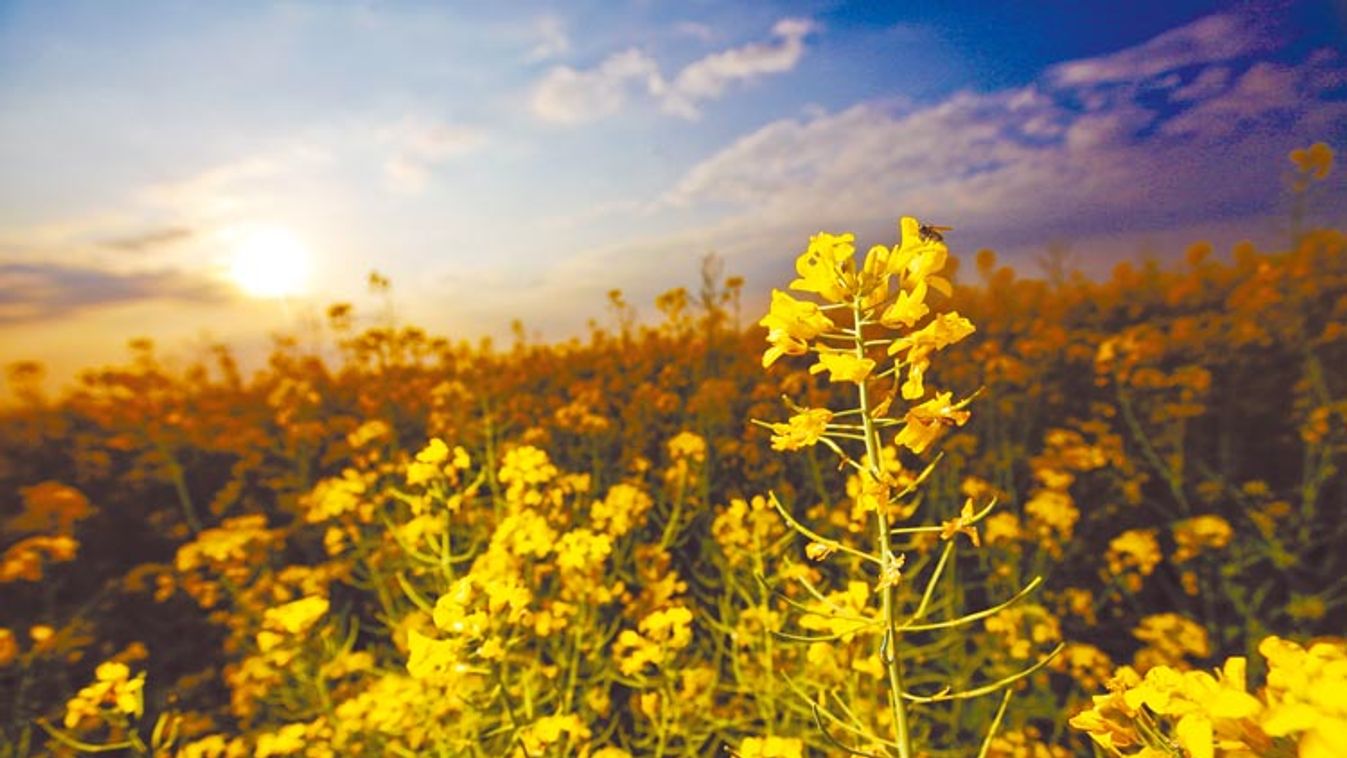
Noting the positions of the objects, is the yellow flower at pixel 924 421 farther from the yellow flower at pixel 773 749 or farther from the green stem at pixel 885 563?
the yellow flower at pixel 773 749

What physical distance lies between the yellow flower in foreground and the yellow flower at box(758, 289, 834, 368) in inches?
4.1

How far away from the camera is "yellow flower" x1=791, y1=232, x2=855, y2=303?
42.2 inches

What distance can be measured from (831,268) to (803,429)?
27 cm

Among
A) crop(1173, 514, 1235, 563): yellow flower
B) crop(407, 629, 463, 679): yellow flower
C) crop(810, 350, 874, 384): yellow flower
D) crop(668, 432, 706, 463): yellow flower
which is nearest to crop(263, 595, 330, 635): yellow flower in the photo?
crop(407, 629, 463, 679): yellow flower

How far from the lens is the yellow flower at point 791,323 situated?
1.05 m

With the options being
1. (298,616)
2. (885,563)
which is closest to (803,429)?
(885,563)

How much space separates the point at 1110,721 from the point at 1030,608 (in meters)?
3.02

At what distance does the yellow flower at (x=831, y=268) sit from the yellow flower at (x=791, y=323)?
0.10ft

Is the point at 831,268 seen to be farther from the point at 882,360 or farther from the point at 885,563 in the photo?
the point at 885,563

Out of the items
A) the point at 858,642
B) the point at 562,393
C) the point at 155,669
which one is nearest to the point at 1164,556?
the point at 858,642

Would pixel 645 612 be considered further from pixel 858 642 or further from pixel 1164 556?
pixel 1164 556

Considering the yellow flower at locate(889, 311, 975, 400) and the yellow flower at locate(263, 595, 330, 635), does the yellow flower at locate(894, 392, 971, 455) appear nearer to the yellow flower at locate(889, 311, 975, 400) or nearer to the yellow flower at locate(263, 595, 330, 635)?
the yellow flower at locate(889, 311, 975, 400)

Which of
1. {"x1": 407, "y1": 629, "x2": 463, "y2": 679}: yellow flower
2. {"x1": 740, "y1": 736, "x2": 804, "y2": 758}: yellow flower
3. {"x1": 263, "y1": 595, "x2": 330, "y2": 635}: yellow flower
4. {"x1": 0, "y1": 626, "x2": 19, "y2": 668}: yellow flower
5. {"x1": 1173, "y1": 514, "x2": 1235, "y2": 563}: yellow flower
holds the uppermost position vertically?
{"x1": 407, "y1": 629, "x2": 463, "y2": 679}: yellow flower

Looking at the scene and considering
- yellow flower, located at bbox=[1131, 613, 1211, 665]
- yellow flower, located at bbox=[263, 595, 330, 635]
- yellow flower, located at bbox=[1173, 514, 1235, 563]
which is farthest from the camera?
yellow flower, located at bbox=[1173, 514, 1235, 563]
